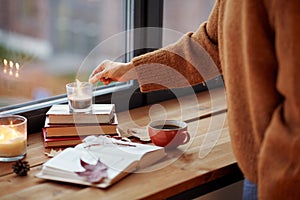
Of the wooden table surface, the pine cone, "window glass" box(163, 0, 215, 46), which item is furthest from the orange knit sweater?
Answer: "window glass" box(163, 0, 215, 46)

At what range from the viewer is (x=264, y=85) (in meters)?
1.30

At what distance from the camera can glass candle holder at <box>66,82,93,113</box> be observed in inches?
66.2

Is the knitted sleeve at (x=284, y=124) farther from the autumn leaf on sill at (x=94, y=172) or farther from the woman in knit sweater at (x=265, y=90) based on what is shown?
the autumn leaf on sill at (x=94, y=172)

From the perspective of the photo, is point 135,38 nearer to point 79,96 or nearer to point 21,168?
point 79,96

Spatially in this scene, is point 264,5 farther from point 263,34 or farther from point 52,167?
point 52,167

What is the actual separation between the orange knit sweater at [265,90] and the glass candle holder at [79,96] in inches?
16.0

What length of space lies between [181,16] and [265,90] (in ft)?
3.15

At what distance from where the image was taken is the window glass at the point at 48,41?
176 centimetres

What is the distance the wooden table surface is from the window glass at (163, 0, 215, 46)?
264mm

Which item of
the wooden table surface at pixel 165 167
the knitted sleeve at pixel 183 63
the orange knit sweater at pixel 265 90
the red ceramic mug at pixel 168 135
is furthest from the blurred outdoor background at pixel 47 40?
the orange knit sweater at pixel 265 90

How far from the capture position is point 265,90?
1.30 metres

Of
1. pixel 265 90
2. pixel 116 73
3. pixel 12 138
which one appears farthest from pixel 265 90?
pixel 12 138

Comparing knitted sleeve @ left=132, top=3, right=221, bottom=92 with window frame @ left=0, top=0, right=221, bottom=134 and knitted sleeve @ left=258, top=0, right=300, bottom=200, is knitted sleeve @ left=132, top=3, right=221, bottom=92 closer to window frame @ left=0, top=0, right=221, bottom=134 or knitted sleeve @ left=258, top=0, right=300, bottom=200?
window frame @ left=0, top=0, right=221, bottom=134

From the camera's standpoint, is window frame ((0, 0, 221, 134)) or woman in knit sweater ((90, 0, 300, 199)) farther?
window frame ((0, 0, 221, 134))
